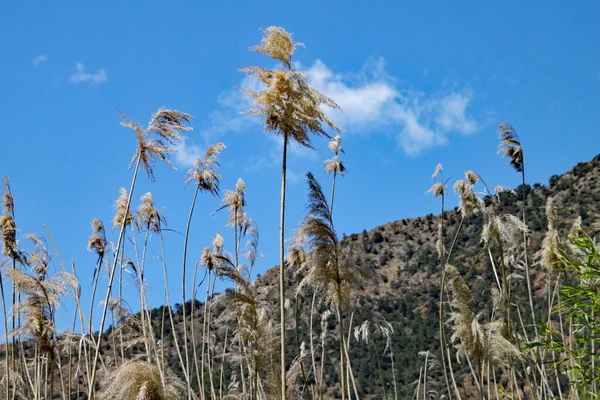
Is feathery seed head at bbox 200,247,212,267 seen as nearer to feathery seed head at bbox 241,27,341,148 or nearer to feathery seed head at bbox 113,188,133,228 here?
feathery seed head at bbox 113,188,133,228

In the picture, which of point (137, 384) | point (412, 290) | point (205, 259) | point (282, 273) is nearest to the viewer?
point (282, 273)

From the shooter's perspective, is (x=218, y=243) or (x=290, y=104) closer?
(x=290, y=104)

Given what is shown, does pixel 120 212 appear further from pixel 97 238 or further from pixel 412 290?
pixel 412 290

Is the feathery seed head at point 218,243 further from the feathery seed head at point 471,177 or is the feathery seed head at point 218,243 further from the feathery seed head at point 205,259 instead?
the feathery seed head at point 471,177

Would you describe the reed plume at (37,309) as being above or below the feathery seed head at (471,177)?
below

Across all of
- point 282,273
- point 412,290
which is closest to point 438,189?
point 282,273

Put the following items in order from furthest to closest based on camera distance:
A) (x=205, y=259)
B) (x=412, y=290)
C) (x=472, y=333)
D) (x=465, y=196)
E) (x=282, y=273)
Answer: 1. (x=412, y=290)
2. (x=205, y=259)
3. (x=465, y=196)
4. (x=472, y=333)
5. (x=282, y=273)

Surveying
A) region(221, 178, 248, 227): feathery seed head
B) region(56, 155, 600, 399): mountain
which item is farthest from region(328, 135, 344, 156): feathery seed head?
region(56, 155, 600, 399): mountain

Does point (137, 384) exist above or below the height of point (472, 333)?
below

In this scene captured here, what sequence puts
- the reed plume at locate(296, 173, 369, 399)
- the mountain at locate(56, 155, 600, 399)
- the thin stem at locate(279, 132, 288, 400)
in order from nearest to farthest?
Result: the thin stem at locate(279, 132, 288, 400) < the reed plume at locate(296, 173, 369, 399) < the mountain at locate(56, 155, 600, 399)

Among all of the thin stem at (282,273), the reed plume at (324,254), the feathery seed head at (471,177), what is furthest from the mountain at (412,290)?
the thin stem at (282,273)

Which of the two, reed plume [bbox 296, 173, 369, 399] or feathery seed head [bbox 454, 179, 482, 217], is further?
feathery seed head [bbox 454, 179, 482, 217]

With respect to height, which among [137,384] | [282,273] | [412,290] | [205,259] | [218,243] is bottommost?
[137,384]

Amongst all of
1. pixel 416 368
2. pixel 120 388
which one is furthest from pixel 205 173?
pixel 416 368
